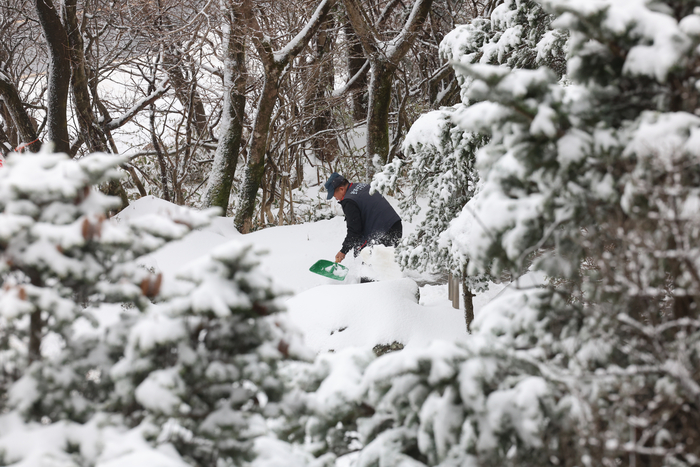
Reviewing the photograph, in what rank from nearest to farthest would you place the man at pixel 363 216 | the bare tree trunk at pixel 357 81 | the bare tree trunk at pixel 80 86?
1. the man at pixel 363 216
2. the bare tree trunk at pixel 80 86
3. the bare tree trunk at pixel 357 81

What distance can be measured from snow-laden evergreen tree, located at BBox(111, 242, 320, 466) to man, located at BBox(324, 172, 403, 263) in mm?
4383

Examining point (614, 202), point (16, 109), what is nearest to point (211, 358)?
point (614, 202)

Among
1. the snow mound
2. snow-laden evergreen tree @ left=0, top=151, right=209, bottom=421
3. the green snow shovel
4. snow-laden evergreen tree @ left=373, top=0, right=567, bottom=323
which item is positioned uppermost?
snow-laden evergreen tree @ left=373, top=0, right=567, bottom=323

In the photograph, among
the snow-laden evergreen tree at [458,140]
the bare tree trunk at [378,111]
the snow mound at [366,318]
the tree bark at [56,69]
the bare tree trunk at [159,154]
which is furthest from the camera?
the bare tree trunk at [159,154]

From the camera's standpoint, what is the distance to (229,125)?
26.1 feet

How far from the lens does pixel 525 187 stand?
1.88 meters

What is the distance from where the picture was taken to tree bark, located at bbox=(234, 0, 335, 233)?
23.3ft

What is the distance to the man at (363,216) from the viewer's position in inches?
244

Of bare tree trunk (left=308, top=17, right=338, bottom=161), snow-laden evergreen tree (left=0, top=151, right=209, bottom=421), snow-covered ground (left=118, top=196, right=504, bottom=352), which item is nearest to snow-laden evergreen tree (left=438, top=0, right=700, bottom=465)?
snow-laden evergreen tree (left=0, top=151, right=209, bottom=421)

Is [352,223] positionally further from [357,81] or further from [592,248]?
[357,81]

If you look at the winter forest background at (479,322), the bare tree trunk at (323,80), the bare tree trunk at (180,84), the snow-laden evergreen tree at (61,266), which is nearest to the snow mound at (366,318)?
the winter forest background at (479,322)

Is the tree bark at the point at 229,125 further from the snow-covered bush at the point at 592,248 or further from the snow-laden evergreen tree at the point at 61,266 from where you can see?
the snow-covered bush at the point at 592,248

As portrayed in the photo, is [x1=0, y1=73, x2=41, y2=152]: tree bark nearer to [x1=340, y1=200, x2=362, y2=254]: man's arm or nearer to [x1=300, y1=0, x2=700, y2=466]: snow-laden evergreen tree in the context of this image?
[x1=340, y1=200, x2=362, y2=254]: man's arm

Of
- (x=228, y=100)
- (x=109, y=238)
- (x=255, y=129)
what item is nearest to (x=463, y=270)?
(x=109, y=238)
